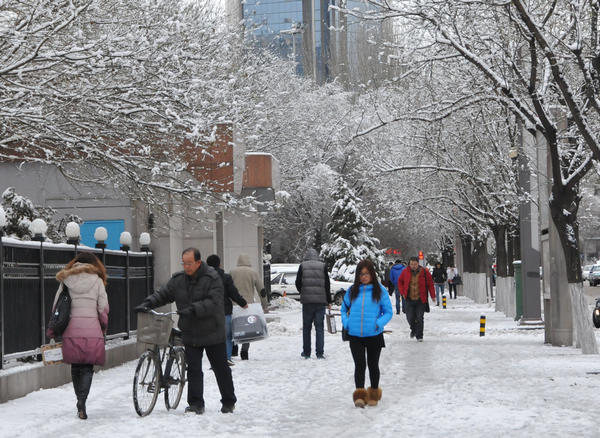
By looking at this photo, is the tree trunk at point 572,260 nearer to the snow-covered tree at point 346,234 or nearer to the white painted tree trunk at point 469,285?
the white painted tree trunk at point 469,285

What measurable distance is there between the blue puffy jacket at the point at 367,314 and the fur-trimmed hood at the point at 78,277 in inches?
107

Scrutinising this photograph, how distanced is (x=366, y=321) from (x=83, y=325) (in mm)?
3001

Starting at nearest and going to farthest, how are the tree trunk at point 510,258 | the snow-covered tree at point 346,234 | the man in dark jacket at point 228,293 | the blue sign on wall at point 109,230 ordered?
the man in dark jacket at point 228,293 → the blue sign on wall at point 109,230 → the tree trunk at point 510,258 → the snow-covered tree at point 346,234

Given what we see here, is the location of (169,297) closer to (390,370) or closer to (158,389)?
(158,389)

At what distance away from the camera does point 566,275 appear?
63.6 ft

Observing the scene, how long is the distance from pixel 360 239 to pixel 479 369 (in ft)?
155

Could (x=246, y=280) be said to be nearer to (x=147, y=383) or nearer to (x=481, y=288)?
(x=147, y=383)

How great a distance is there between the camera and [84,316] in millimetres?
10320

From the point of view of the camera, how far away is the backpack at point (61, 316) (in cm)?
1023

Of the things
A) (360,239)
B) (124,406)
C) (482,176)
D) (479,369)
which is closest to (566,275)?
(479,369)

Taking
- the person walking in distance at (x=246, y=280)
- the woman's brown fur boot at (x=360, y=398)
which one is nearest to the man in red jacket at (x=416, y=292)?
the person walking in distance at (x=246, y=280)

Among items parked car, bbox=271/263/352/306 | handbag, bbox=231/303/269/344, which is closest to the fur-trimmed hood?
handbag, bbox=231/303/269/344

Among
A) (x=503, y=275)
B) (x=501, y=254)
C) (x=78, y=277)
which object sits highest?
(x=501, y=254)

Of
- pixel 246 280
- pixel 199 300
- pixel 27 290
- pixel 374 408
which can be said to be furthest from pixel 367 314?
pixel 246 280
